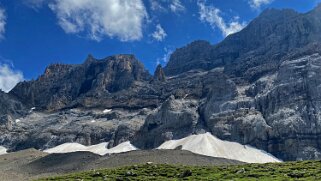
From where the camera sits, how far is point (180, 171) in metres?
79.5

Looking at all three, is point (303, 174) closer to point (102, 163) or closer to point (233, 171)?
point (233, 171)

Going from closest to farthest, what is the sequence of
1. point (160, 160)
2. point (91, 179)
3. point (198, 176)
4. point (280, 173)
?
point (280, 173), point (198, 176), point (91, 179), point (160, 160)

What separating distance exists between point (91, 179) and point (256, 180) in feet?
93.0

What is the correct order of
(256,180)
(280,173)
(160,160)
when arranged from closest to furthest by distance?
1. (256,180)
2. (280,173)
3. (160,160)

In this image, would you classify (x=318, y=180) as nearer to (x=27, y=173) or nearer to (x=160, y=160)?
(x=160, y=160)

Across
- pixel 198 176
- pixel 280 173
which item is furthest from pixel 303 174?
pixel 198 176

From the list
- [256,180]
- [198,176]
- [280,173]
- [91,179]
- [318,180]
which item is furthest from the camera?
[91,179]

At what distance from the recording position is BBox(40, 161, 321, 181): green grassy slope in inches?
2437

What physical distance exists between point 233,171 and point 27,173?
5623 inches

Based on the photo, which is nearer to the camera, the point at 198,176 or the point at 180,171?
the point at 198,176

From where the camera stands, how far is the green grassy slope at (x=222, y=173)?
6191 cm

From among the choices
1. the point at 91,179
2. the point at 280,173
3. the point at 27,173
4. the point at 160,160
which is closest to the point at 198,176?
the point at 280,173

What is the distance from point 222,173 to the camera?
7169 centimetres

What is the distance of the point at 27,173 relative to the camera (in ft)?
651
